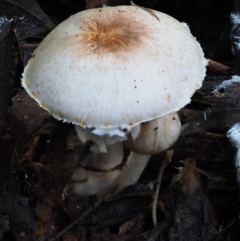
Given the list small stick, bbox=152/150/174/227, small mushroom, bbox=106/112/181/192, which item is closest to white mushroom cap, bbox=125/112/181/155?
small mushroom, bbox=106/112/181/192

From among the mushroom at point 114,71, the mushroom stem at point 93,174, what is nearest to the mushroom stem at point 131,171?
the mushroom stem at point 93,174

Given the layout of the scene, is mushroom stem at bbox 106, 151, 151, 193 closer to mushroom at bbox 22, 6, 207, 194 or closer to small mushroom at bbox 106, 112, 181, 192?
small mushroom at bbox 106, 112, 181, 192

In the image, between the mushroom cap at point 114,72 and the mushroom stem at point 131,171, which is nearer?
the mushroom cap at point 114,72

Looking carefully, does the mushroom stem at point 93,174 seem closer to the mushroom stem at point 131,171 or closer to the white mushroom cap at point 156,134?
the mushroom stem at point 131,171

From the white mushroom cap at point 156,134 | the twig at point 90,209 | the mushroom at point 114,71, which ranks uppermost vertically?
the mushroom at point 114,71

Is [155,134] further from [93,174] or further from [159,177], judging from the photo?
[93,174]

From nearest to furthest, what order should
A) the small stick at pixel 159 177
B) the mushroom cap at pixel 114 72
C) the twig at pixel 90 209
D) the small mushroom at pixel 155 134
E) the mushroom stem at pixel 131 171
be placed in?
1. the mushroom cap at pixel 114 72
2. the small mushroom at pixel 155 134
3. the twig at pixel 90 209
4. the small stick at pixel 159 177
5. the mushroom stem at pixel 131 171

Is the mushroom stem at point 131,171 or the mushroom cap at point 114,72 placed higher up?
the mushroom cap at point 114,72

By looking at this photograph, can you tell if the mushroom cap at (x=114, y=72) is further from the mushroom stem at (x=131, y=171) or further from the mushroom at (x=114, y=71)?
the mushroom stem at (x=131, y=171)

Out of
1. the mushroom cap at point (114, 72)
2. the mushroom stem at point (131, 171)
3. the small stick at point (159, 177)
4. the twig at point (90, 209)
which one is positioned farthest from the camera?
the mushroom stem at point (131, 171)
